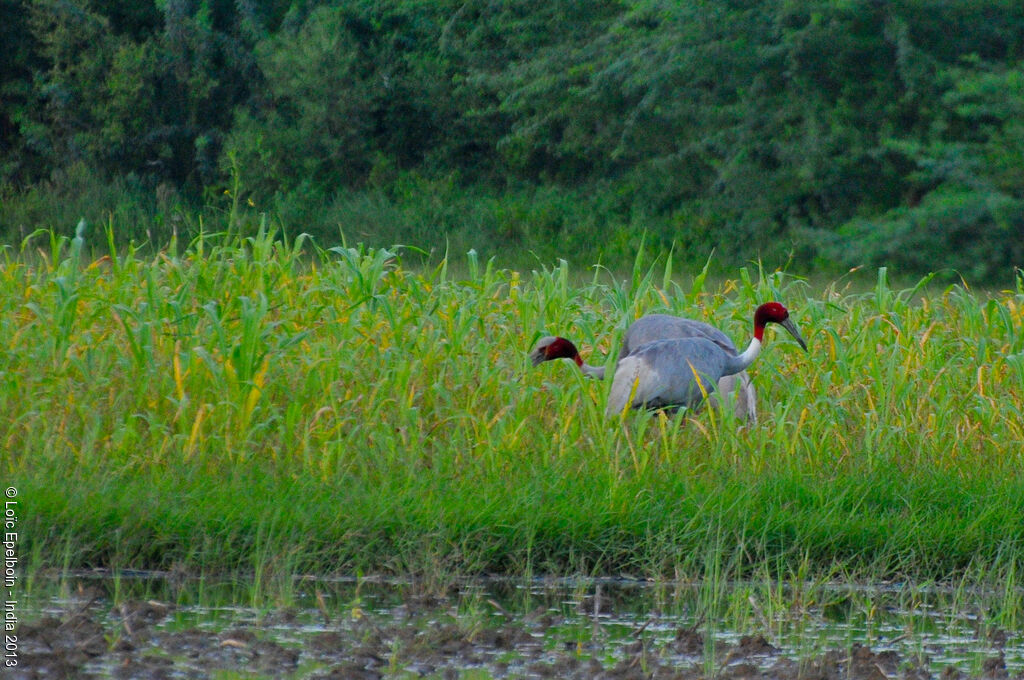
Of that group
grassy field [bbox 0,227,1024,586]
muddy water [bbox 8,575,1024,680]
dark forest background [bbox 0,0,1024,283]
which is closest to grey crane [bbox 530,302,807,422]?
grassy field [bbox 0,227,1024,586]

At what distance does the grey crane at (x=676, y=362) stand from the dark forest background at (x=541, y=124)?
9330 mm

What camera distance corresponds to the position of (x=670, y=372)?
5262 millimetres

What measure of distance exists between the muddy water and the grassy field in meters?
0.17

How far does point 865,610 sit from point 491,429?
1942 millimetres

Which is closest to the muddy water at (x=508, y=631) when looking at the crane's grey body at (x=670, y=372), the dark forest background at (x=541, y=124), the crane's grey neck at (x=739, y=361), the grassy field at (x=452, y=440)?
the grassy field at (x=452, y=440)

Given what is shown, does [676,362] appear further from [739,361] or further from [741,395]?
[741,395]

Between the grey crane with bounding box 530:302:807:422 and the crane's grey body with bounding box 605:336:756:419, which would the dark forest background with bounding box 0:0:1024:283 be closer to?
the grey crane with bounding box 530:302:807:422

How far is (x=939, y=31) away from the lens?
15969 mm

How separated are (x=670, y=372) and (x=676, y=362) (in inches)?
1.8

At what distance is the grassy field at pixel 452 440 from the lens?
443 cm

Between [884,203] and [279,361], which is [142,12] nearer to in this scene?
[884,203]

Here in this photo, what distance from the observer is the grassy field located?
175 inches

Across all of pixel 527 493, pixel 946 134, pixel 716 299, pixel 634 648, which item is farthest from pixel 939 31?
pixel 634 648

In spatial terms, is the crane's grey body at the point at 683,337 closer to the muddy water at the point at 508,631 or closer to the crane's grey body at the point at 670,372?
the crane's grey body at the point at 670,372
